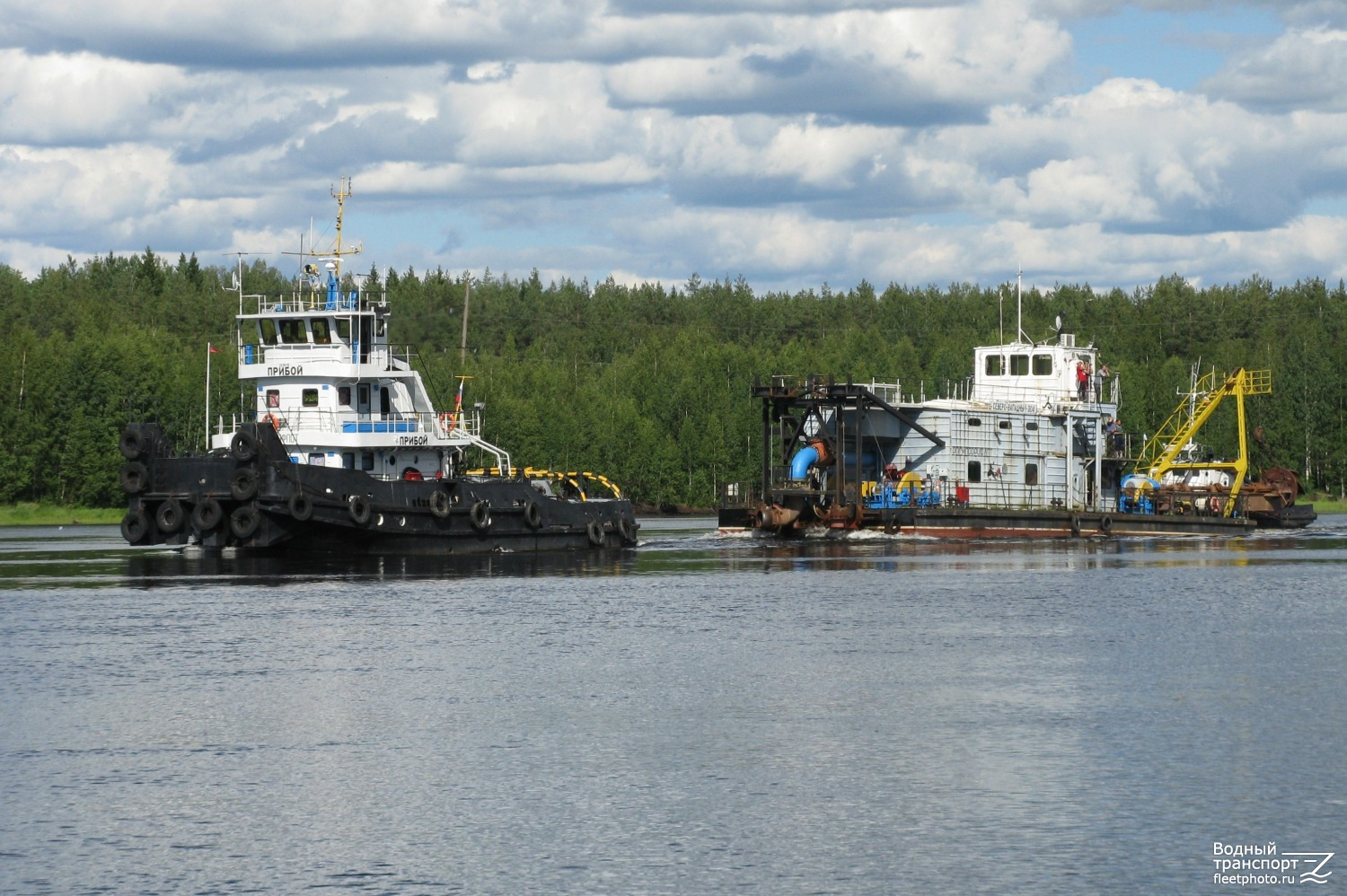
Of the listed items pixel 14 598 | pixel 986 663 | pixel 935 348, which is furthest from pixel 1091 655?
pixel 935 348

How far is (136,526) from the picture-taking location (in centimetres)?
4653

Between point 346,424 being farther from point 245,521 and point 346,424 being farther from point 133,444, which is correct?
point 133,444

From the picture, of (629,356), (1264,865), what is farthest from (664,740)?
(629,356)

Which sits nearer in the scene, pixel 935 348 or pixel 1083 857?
pixel 1083 857

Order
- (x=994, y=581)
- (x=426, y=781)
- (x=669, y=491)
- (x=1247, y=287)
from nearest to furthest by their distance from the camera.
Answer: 1. (x=426, y=781)
2. (x=994, y=581)
3. (x=669, y=491)
4. (x=1247, y=287)

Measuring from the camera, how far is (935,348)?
142 m

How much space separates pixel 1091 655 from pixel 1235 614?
858cm

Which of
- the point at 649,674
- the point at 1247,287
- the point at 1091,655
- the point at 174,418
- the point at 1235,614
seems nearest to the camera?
the point at 649,674

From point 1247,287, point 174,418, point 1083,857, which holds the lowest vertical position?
point 1083,857

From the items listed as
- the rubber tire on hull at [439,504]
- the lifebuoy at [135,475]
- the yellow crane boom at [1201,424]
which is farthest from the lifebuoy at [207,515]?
the yellow crane boom at [1201,424]

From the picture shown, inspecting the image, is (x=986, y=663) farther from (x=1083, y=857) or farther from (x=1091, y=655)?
(x=1083, y=857)

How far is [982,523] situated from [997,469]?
5.04 m

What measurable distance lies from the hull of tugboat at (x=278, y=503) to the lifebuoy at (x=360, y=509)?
2cm

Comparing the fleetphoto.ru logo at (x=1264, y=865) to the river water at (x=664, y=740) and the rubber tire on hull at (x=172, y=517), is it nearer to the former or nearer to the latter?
the river water at (x=664, y=740)
